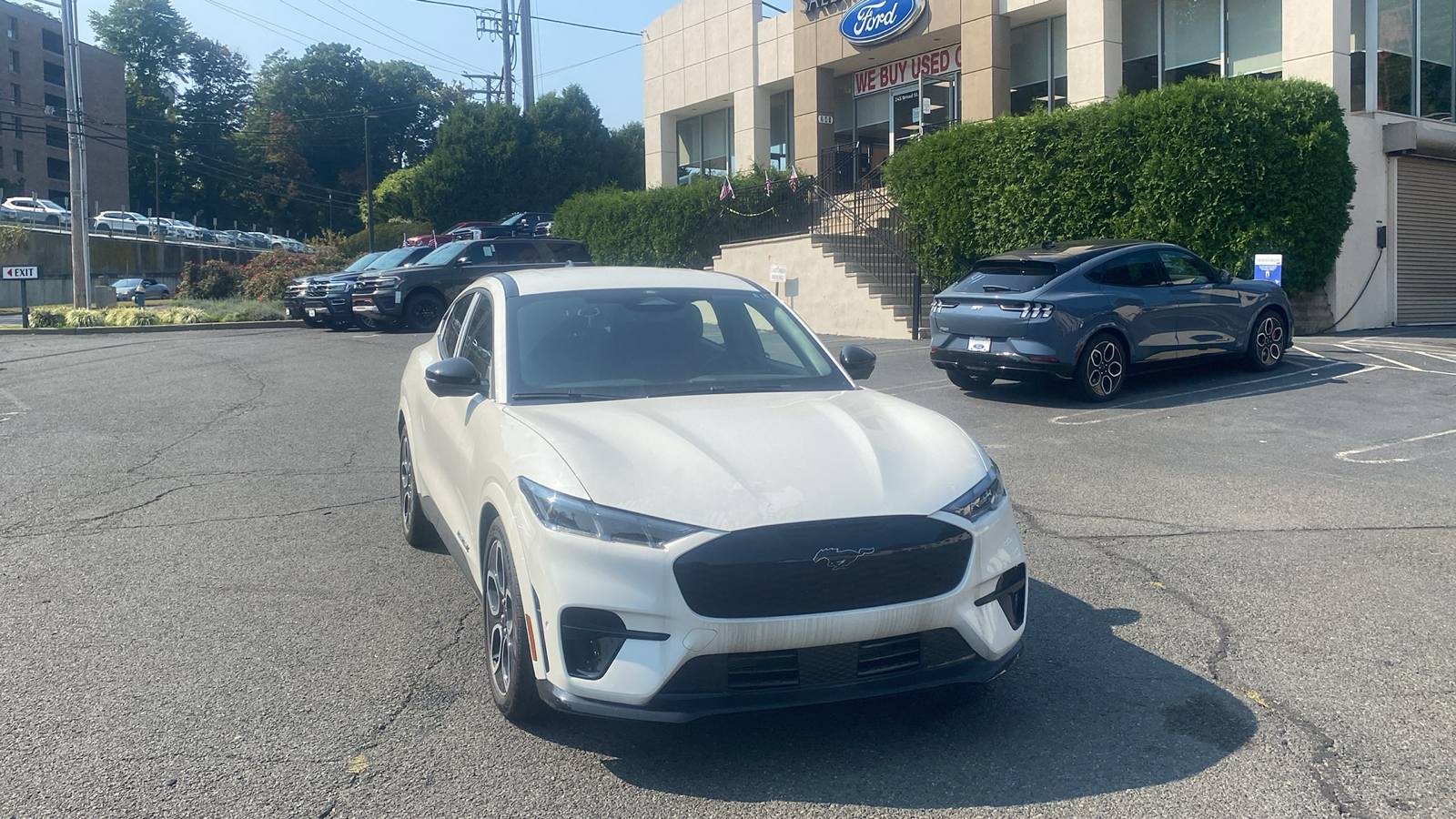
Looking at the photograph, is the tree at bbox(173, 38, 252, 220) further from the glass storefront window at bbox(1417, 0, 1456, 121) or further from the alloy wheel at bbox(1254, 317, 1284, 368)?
the alloy wheel at bbox(1254, 317, 1284, 368)

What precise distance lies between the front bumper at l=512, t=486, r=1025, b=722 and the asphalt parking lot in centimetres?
27

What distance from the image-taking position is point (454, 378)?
4828mm

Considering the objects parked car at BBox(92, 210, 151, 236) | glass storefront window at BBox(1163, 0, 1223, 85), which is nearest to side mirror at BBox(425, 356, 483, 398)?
glass storefront window at BBox(1163, 0, 1223, 85)

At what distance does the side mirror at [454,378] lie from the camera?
484cm

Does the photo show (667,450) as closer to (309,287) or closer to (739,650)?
(739,650)

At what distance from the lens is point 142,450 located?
9.84 m

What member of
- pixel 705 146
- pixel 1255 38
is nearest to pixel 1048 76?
pixel 1255 38

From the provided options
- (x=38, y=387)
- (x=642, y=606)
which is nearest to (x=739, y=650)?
(x=642, y=606)

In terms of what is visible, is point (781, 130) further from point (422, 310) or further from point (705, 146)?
point (422, 310)

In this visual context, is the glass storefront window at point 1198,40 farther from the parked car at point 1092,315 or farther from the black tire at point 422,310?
the black tire at point 422,310

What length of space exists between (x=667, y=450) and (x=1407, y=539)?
4.72 m

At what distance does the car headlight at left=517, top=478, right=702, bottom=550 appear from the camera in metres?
3.54

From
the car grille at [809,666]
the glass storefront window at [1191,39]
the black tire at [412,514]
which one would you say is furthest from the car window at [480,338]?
the glass storefront window at [1191,39]

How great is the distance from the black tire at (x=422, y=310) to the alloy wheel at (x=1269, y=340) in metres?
14.7
